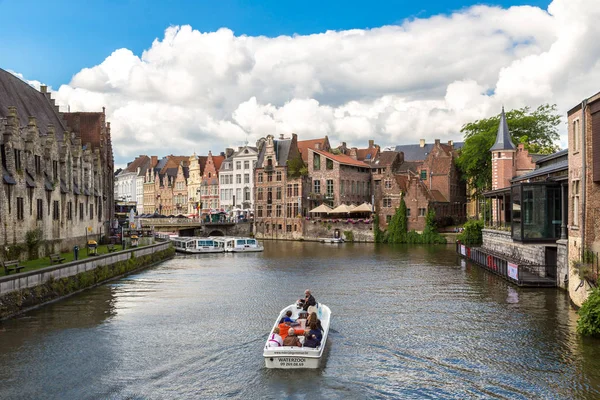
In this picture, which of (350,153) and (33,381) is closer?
(33,381)

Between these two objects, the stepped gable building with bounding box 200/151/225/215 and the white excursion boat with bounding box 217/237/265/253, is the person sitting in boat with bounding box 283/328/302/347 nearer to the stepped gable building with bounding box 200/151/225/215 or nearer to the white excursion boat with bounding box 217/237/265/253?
the white excursion boat with bounding box 217/237/265/253

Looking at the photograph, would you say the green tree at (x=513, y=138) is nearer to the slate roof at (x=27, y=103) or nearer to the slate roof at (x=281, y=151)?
the slate roof at (x=281, y=151)

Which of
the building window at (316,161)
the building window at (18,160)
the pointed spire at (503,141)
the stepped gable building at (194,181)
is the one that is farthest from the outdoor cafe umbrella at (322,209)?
the building window at (18,160)

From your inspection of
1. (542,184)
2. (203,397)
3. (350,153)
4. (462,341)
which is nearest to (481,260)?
(542,184)

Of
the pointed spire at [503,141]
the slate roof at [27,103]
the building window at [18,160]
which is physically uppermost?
the slate roof at [27,103]

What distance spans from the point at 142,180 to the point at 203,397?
373 ft

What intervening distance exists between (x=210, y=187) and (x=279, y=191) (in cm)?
2093

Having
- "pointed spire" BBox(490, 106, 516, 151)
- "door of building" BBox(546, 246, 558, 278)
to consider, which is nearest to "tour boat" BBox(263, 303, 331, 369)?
"door of building" BBox(546, 246, 558, 278)

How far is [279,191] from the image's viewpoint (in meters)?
84.4

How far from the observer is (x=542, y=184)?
105 feet

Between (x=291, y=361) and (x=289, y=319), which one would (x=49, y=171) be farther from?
→ (x=291, y=361)

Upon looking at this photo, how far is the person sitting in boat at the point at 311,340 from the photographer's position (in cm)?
1748

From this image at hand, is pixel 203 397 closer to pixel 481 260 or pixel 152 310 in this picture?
pixel 152 310

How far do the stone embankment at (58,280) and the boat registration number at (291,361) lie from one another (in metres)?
12.8
